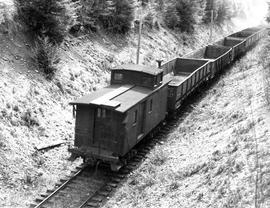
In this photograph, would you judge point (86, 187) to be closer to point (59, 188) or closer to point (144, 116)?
point (59, 188)

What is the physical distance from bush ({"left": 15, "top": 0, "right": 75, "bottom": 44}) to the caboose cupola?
502 centimetres

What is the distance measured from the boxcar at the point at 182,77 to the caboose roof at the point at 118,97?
327 cm

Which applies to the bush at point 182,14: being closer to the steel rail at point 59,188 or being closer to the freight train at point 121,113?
the freight train at point 121,113

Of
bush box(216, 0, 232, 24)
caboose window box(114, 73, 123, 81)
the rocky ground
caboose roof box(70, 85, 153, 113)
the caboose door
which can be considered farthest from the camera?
bush box(216, 0, 232, 24)

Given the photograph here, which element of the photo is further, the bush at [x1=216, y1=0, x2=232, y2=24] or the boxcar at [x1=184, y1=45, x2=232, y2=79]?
the bush at [x1=216, y1=0, x2=232, y2=24]

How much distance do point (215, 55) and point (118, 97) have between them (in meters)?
19.8

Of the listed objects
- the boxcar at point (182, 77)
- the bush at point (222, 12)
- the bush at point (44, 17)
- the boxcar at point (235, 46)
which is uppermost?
the bush at point (222, 12)

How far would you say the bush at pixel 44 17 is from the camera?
1845cm

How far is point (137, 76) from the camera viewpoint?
15547 mm

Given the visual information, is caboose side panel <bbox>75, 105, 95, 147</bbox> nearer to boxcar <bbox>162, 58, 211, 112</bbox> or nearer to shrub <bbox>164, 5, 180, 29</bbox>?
Answer: boxcar <bbox>162, 58, 211, 112</bbox>

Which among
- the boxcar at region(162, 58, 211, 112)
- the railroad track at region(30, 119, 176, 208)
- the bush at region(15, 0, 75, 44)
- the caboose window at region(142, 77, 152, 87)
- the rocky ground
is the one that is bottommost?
the railroad track at region(30, 119, 176, 208)

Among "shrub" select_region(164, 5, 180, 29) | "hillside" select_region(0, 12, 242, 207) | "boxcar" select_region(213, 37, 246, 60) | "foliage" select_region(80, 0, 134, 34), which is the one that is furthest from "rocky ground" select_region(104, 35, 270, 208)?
"shrub" select_region(164, 5, 180, 29)

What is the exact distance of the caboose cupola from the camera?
1523 centimetres

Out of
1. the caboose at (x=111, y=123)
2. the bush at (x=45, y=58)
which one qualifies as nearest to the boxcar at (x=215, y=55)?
the bush at (x=45, y=58)
